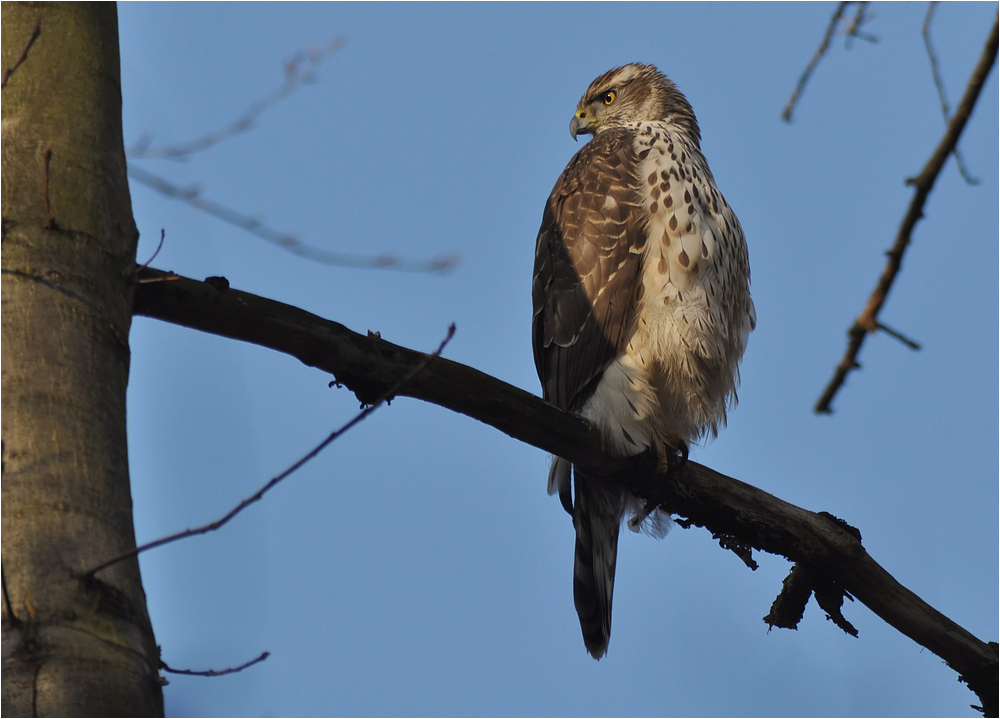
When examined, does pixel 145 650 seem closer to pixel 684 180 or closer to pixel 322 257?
pixel 322 257

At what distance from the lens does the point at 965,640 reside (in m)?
3.77

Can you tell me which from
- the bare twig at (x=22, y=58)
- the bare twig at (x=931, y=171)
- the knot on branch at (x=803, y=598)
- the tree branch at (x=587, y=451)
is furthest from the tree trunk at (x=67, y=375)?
the knot on branch at (x=803, y=598)

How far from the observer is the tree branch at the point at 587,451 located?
2613 mm

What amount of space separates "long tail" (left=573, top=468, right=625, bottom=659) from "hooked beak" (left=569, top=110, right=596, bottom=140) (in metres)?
2.80

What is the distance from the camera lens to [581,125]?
6508mm

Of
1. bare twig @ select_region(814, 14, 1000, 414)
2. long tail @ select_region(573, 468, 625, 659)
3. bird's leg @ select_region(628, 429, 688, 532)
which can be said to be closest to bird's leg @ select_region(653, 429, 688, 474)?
bird's leg @ select_region(628, 429, 688, 532)

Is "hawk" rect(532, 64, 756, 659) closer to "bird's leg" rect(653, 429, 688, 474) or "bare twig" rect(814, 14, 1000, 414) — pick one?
"bird's leg" rect(653, 429, 688, 474)

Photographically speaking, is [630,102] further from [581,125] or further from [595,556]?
[595,556]

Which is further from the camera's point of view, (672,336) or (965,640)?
(672,336)

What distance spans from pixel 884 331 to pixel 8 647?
172 centimetres

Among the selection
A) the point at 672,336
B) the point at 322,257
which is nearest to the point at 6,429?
the point at 322,257

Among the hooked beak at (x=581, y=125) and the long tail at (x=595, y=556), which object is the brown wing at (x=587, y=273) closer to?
the long tail at (x=595, y=556)

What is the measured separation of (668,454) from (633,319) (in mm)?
709

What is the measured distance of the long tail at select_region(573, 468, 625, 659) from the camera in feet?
14.9
